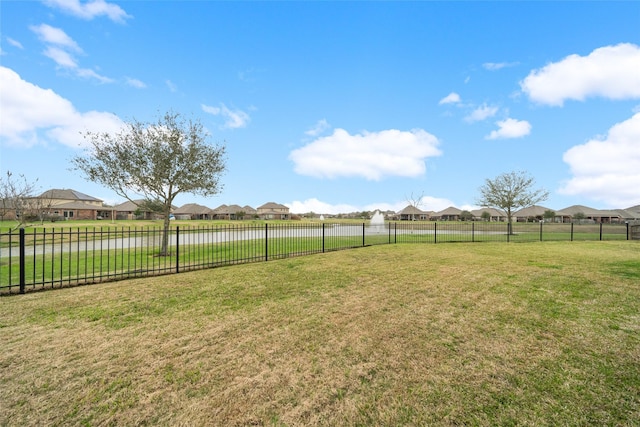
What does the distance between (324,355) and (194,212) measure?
88.2m

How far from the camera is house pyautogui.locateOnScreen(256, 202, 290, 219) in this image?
89.5 meters

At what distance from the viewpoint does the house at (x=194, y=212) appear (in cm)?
8219

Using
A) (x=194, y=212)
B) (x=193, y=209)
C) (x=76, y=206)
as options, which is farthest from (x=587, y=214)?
(x=76, y=206)

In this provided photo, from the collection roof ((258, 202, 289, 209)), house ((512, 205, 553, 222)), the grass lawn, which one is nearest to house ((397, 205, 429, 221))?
house ((512, 205, 553, 222))

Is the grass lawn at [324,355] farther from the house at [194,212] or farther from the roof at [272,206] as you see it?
the roof at [272,206]

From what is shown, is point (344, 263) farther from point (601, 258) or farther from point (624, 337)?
point (601, 258)

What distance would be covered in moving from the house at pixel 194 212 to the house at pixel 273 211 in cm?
1541

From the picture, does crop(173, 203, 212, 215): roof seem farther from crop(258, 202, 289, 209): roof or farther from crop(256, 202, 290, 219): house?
crop(258, 202, 289, 209): roof

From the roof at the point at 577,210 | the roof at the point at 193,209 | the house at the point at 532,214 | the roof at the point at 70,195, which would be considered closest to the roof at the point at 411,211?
the house at the point at 532,214

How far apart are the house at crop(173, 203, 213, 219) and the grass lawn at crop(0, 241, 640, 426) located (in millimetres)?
81648

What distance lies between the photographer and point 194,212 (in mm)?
82688

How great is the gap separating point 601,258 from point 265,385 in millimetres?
14469

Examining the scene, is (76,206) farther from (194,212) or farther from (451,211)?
(451,211)

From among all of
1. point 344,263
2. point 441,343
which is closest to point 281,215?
point 344,263
